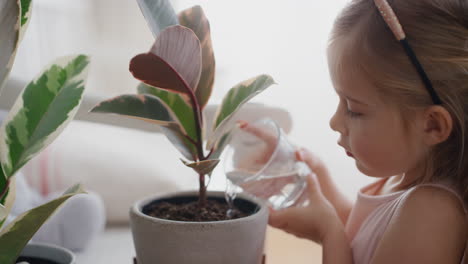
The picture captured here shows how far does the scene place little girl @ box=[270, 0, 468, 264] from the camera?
1.87 ft

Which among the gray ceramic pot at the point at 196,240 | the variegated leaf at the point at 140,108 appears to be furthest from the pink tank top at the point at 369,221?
the variegated leaf at the point at 140,108

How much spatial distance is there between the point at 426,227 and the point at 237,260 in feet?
0.74

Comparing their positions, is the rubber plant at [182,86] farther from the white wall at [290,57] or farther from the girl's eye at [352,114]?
the white wall at [290,57]

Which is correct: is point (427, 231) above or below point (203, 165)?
below

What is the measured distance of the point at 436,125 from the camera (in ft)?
1.98

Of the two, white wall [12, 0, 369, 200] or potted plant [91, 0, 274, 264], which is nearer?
potted plant [91, 0, 274, 264]

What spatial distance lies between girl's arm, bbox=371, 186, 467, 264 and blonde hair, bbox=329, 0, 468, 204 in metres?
0.04

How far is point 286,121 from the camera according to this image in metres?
0.90

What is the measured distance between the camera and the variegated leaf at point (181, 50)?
442mm

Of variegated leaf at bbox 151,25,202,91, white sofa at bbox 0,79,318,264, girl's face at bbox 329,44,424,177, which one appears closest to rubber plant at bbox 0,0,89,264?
variegated leaf at bbox 151,25,202,91

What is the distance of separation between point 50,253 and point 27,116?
14 cm

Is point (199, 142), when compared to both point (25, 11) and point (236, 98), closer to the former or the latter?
point (236, 98)

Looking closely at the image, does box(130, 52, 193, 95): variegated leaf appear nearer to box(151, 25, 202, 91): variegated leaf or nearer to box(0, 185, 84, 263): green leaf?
box(151, 25, 202, 91): variegated leaf

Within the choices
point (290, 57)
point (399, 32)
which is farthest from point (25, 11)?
point (290, 57)
